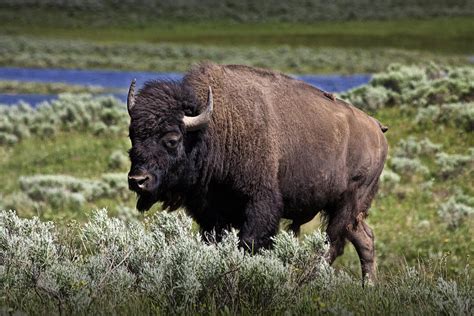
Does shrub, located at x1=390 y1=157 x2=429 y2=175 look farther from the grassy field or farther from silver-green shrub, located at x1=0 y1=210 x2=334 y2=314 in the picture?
silver-green shrub, located at x1=0 y1=210 x2=334 y2=314

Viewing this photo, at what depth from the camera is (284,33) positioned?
7969cm

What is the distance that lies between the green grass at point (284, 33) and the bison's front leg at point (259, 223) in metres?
53.4

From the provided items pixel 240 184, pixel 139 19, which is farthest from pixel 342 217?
pixel 139 19

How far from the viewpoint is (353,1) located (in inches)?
4429

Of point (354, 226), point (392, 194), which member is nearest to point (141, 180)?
point (354, 226)

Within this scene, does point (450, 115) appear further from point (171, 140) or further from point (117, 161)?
point (171, 140)

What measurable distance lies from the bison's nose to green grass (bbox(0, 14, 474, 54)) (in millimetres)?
54214

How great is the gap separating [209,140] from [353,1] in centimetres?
10794

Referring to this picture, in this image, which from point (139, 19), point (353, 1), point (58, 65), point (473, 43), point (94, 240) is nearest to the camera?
point (94, 240)

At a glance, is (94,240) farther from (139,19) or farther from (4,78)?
(139,19)

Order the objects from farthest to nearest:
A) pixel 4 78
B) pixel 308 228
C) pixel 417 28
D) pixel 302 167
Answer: pixel 417 28, pixel 4 78, pixel 308 228, pixel 302 167

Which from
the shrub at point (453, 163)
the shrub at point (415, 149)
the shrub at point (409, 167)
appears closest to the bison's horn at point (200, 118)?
the shrub at point (453, 163)

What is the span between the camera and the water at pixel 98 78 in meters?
36.7

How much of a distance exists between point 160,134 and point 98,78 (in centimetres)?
3949
